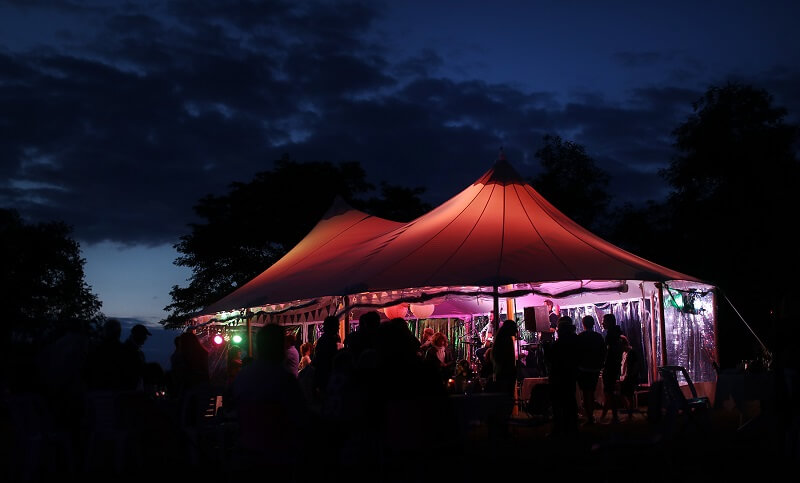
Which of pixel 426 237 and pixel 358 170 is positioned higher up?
pixel 358 170

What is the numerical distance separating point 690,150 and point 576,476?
19.0 meters

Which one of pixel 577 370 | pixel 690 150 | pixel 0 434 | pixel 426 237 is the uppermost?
pixel 690 150

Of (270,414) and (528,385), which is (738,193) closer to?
(528,385)

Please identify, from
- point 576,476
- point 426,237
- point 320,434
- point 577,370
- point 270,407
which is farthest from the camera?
point 426,237

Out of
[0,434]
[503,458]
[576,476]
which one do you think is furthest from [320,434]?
[0,434]

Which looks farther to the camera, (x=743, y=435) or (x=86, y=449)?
→ (x=743, y=435)

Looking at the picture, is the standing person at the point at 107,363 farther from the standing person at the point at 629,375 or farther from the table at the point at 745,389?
the standing person at the point at 629,375

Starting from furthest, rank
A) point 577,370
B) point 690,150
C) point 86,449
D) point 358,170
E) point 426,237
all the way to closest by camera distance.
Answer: point 358,170, point 690,150, point 426,237, point 577,370, point 86,449

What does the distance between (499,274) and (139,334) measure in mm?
4565

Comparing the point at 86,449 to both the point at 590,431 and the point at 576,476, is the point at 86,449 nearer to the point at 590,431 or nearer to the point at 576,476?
the point at 576,476

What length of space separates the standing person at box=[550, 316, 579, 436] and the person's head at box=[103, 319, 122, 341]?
437 cm

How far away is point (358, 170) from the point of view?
103 ft

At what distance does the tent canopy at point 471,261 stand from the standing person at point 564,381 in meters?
1.75

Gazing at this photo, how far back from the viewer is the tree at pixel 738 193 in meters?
21.9
